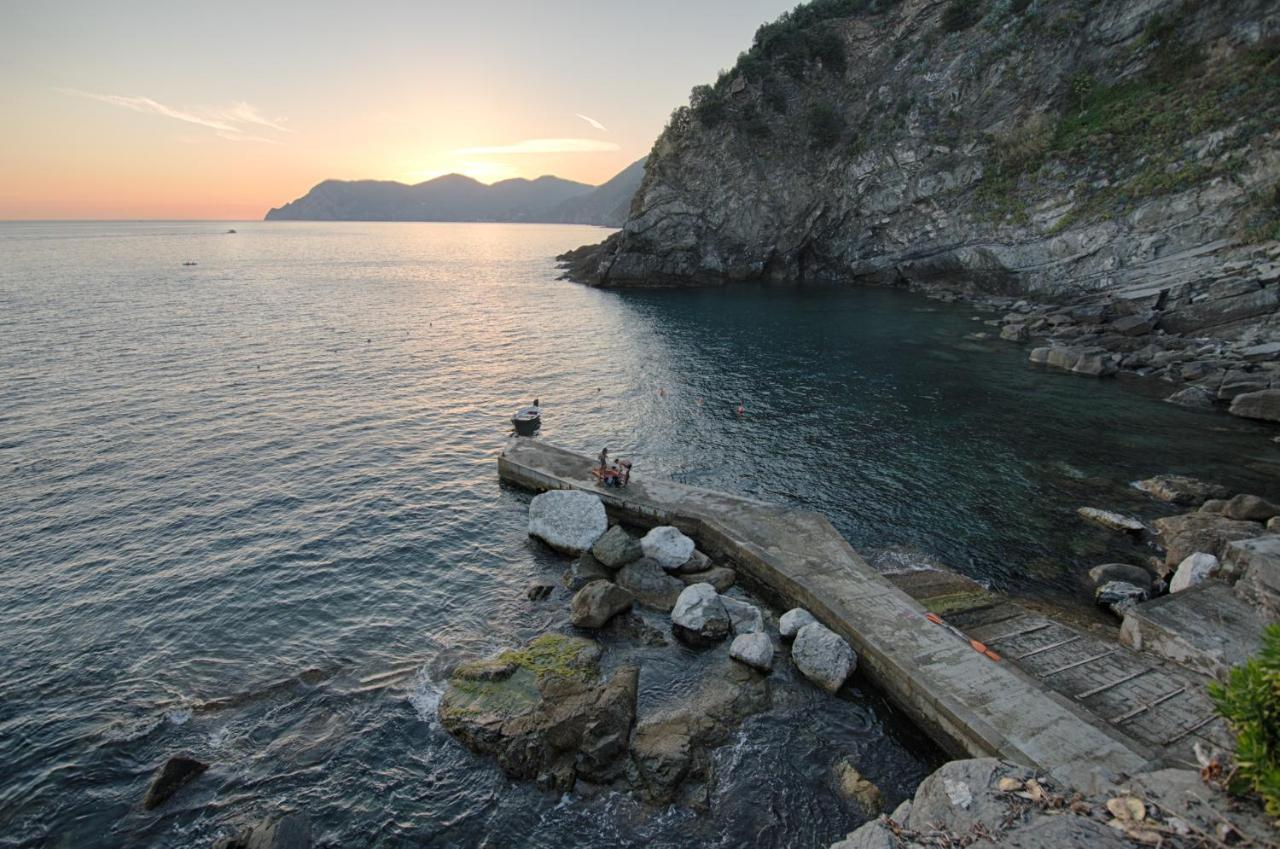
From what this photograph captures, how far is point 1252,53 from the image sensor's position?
61000 mm

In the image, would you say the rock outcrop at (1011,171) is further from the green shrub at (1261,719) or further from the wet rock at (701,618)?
the green shrub at (1261,719)

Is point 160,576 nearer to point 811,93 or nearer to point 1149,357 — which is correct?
point 1149,357

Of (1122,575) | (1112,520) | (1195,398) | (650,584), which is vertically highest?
(1195,398)

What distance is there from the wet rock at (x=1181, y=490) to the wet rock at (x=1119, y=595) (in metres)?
10.3

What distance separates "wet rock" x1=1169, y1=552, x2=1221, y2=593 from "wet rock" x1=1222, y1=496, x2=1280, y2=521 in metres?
6.39

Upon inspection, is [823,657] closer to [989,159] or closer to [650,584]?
[650,584]

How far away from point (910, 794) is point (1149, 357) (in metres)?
51.2

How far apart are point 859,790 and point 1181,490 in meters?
25.8

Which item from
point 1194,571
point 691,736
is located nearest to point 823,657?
point 691,736

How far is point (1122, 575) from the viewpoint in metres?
22.8

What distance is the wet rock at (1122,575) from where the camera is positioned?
73.8 ft

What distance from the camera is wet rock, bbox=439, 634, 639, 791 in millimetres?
15688

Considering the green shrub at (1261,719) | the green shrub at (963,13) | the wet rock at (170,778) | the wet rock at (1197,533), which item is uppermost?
the green shrub at (963,13)

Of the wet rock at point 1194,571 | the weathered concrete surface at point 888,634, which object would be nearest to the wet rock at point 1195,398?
the wet rock at point 1194,571
